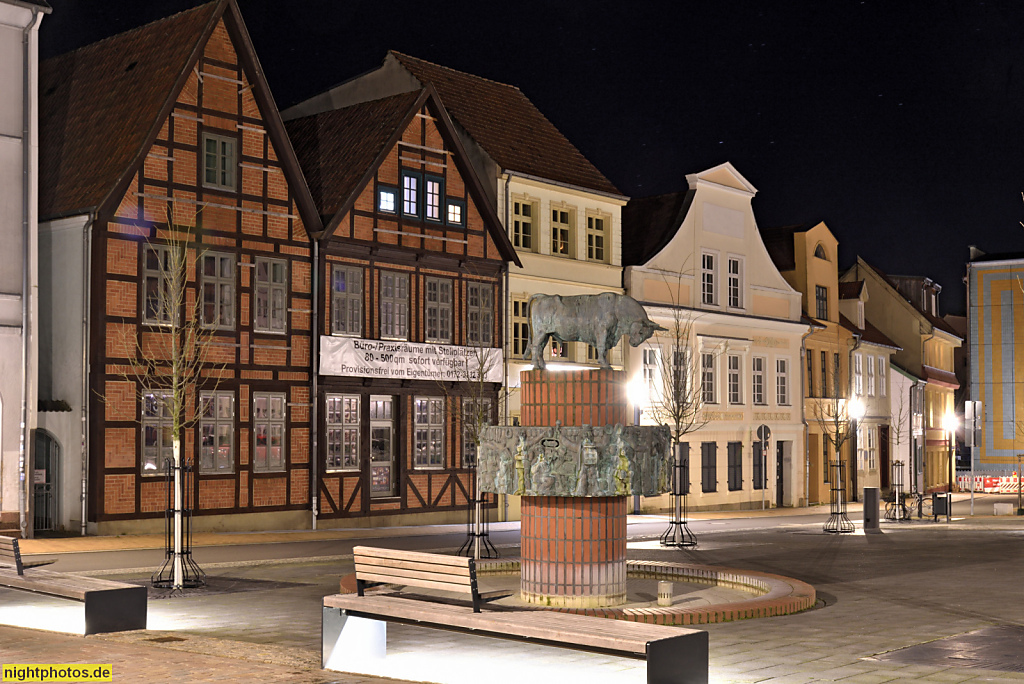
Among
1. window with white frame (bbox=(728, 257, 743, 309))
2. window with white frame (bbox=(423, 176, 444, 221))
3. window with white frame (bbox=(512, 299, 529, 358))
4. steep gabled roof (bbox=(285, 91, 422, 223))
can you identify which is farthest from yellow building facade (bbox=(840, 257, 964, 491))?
steep gabled roof (bbox=(285, 91, 422, 223))

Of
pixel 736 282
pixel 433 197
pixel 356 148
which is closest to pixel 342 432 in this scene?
pixel 433 197

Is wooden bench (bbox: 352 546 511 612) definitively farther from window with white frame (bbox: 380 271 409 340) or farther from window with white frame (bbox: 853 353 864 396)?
window with white frame (bbox: 853 353 864 396)

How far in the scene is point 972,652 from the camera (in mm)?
12086

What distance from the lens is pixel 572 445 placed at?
1459cm

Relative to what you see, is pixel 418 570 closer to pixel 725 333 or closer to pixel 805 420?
pixel 725 333

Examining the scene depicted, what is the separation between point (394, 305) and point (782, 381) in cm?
1988

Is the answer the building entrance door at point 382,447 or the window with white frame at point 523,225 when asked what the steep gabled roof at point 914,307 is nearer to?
the window with white frame at point 523,225

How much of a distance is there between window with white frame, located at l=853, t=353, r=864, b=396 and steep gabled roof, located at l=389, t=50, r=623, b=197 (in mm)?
17758

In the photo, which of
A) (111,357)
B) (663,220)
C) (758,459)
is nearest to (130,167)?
(111,357)

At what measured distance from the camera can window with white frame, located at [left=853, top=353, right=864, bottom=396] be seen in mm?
54500

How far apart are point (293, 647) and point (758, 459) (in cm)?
3675

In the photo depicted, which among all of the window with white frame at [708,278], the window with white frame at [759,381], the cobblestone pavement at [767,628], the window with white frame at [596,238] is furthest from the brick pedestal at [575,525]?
the window with white frame at [759,381]

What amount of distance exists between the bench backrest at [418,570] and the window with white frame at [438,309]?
22.7 meters

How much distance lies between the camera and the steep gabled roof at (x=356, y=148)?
3366cm
